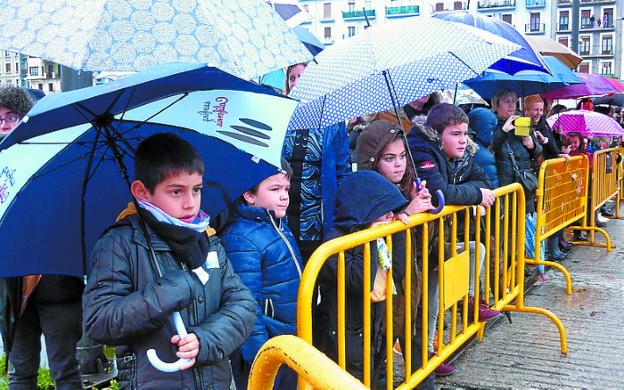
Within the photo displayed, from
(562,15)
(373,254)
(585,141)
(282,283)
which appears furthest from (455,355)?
(562,15)

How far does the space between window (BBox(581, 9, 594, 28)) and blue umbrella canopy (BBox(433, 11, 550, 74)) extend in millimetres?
80449

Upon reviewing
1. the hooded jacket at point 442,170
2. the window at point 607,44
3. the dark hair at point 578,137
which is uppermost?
the window at point 607,44

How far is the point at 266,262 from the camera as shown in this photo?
302cm

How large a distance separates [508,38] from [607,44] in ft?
269

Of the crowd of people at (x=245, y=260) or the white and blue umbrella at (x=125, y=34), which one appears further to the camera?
the crowd of people at (x=245, y=260)

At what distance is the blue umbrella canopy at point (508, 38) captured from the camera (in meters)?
5.16

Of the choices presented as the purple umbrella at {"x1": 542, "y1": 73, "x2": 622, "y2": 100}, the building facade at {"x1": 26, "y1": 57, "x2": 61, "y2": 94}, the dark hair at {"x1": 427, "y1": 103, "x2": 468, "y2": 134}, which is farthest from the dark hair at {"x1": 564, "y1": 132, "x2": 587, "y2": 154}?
the building facade at {"x1": 26, "y1": 57, "x2": 61, "y2": 94}

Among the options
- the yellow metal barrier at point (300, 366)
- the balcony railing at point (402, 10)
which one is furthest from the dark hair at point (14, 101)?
the balcony railing at point (402, 10)

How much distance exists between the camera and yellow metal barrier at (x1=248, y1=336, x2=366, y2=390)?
69.4 inches

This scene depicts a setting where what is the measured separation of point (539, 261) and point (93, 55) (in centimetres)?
523

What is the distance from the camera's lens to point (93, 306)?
228 centimetres

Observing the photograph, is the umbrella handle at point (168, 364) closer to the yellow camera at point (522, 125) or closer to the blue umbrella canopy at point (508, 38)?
the blue umbrella canopy at point (508, 38)

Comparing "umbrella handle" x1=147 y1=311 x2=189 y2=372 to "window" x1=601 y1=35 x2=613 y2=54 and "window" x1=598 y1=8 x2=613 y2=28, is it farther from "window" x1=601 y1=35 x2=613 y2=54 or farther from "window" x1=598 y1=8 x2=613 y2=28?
"window" x1=598 y1=8 x2=613 y2=28

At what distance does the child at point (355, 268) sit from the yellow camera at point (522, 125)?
3124 mm
